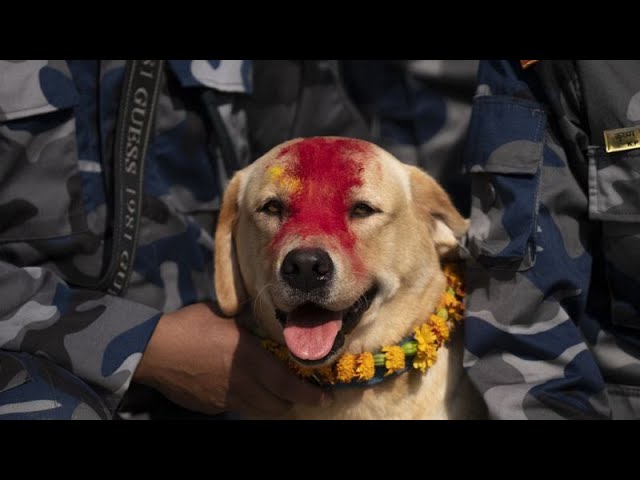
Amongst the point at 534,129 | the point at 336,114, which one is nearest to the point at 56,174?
the point at 336,114

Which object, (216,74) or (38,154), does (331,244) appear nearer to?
(216,74)

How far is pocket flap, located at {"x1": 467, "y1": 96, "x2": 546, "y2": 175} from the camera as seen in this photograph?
7.36 ft

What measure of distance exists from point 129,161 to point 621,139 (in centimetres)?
189

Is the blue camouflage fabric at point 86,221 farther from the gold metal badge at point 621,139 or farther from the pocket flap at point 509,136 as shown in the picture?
the gold metal badge at point 621,139

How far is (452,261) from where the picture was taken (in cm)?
254

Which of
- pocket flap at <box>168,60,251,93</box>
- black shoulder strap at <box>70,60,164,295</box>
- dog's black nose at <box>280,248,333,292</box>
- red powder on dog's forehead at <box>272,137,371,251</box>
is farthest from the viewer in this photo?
pocket flap at <box>168,60,251,93</box>

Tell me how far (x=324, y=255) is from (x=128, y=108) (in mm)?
1311

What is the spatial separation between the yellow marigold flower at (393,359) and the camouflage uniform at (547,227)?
0.79ft

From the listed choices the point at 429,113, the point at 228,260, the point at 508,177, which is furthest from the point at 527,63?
the point at 228,260

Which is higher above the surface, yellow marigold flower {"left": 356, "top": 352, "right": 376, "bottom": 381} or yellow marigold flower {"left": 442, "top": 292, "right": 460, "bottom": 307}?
yellow marigold flower {"left": 442, "top": 292, "right": 460, "bottom": 307}

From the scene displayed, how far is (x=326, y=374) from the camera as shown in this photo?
7.53ft

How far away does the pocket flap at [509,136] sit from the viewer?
2.24 m

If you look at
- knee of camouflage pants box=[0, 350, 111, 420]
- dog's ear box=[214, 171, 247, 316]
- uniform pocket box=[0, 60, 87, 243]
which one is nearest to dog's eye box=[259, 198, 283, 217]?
dog's ear box=[214, 171, 247, 316]

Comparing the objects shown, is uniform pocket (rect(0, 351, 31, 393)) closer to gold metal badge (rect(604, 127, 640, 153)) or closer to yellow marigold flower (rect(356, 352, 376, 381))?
yellow marigold flower (rect(356, 352, 376, 381))
